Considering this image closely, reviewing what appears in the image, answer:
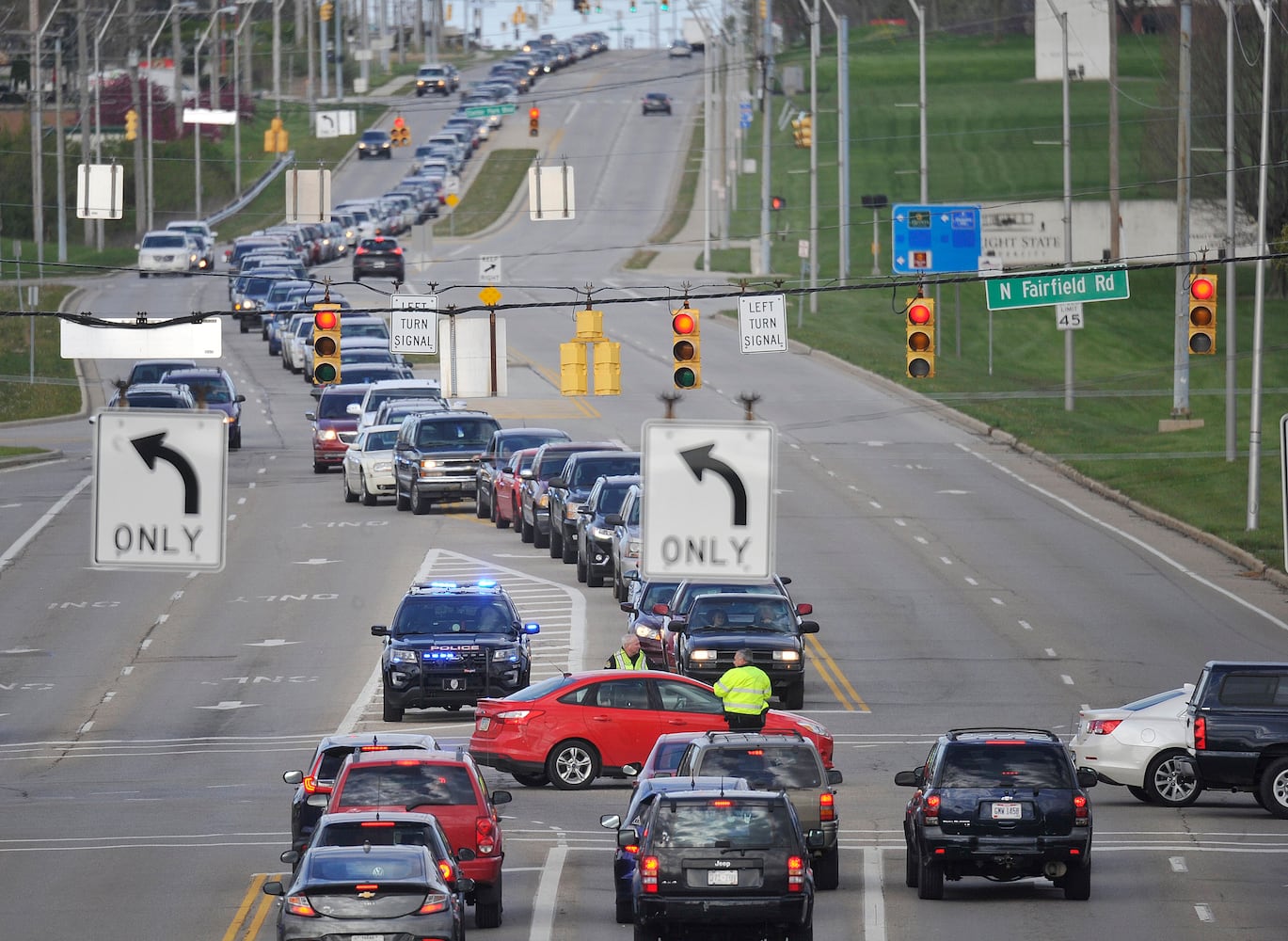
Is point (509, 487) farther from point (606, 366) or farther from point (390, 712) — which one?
point (390, 712)

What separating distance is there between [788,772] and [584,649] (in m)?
15.0

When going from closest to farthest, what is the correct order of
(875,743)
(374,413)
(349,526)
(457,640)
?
(875,743)
(457,640)
(349,526)
(374,413)

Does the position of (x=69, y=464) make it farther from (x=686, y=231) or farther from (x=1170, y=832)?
(x=686, y=231)

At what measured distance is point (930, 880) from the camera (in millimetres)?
20516

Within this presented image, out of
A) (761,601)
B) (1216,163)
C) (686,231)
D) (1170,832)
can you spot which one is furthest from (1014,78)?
(1170,832)

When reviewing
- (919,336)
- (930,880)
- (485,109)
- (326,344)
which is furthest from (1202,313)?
(485,109)

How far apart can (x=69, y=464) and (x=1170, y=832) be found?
37.9 metres

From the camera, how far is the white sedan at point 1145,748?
25844 mm

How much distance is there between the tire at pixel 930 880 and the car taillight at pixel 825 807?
91 centimetres

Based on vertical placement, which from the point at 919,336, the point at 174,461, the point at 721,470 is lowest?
the point at 721,470

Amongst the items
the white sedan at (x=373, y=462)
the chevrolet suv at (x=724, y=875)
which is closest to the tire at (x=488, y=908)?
the chevrolet suv at (x=724, y=875)

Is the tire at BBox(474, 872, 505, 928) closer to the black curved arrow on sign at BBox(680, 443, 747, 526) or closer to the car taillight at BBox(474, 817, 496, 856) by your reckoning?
the car taillight at BBox(474, 817, 496, 856)

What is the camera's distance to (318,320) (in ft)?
102

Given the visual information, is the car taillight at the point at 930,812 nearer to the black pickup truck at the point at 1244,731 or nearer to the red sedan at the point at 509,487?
the black pickup truck at the point at 1244,731
